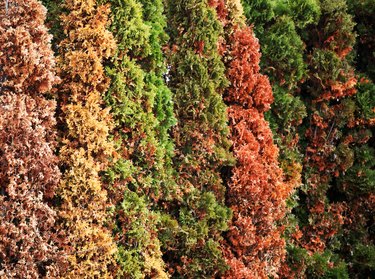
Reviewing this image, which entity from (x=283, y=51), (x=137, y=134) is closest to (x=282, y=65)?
(x=283, y=51)

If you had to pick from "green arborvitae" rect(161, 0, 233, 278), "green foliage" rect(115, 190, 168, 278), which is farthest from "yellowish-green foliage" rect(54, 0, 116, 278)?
"green arborvitae" rect(161, 0, 233, 278)

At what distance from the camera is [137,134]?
726 centimetres

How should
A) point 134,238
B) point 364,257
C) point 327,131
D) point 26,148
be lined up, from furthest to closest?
point 364,257
point 327,131
point 134,238
point 26,148

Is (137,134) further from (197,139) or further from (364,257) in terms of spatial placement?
(364,257)

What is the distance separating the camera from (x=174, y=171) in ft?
26.3

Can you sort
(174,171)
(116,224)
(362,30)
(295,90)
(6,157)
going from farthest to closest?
1. (362,30)
2. (295,90)
3. (174,171)
4. (116,224)
5. (6,157)

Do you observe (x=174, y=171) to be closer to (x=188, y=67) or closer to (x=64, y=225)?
(x=188, y=67)

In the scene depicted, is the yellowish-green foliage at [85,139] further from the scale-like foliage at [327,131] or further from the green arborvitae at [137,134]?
the scale-like foliage at [327,131]

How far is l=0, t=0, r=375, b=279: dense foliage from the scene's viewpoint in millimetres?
6223

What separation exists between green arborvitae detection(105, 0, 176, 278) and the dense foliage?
0.02 meters

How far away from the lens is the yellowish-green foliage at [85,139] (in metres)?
6.52

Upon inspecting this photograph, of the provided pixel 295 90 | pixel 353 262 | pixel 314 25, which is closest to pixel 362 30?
pixel 314 25

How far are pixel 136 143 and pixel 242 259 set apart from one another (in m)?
2.49

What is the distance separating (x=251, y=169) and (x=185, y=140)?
111 centimetres
